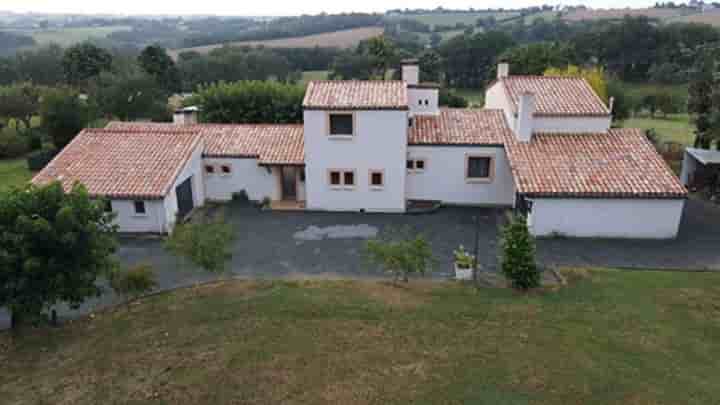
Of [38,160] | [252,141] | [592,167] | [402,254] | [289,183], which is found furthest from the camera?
[38,160]

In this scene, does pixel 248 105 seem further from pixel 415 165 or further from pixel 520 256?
pixel 520 256

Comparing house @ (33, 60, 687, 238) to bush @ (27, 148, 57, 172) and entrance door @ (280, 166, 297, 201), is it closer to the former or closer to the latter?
entrance door @ (280, 166, 297, 201)

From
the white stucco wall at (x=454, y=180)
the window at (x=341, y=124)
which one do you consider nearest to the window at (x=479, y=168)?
the white stucco wall at (x=454, y=180)

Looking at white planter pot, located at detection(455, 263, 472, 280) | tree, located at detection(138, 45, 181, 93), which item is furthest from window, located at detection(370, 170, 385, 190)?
tree, located at detection(138, 45, 181, 93)

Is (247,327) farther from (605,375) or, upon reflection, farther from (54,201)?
(605,375)

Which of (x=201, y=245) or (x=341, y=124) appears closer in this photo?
(x=201, y=245)

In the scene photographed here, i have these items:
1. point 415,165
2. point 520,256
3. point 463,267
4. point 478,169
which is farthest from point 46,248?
point 478,169

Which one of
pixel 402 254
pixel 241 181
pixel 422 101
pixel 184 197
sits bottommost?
pixel 184 197
